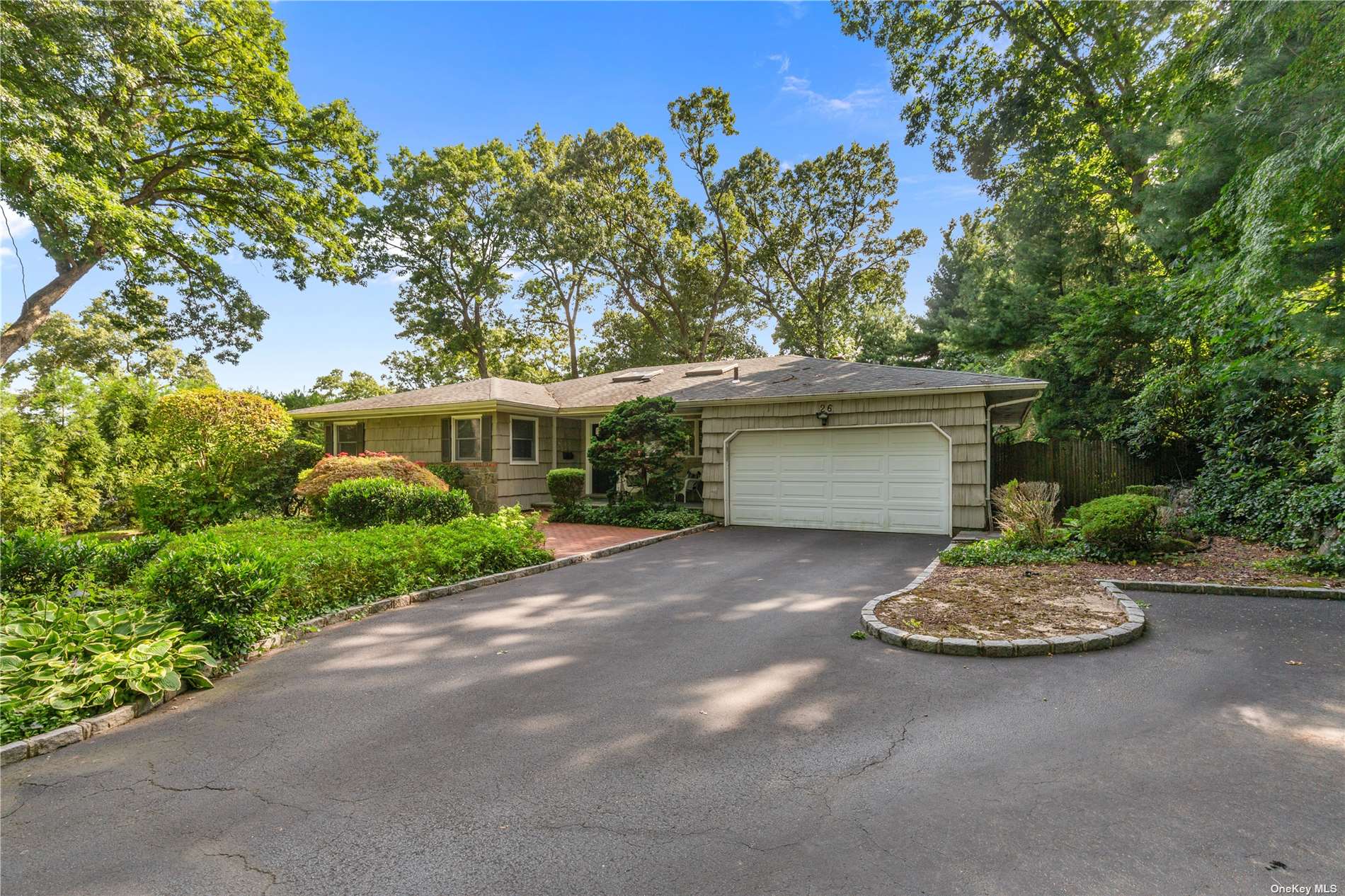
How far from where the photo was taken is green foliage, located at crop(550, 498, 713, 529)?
1180cm

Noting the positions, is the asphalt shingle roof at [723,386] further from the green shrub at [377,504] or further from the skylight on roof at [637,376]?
the green shrub at [377,504]

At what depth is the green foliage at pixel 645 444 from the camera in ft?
40.4

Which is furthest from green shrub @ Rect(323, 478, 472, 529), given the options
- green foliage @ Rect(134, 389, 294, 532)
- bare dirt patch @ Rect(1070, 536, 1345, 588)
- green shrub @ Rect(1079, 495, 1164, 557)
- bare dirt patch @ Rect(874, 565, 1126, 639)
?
green shrub @ Rect(1079, 495, 1164, 557)

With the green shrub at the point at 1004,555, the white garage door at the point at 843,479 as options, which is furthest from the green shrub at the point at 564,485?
the green shrub at the point at 1004,555

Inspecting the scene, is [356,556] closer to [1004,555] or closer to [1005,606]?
[1005,606]

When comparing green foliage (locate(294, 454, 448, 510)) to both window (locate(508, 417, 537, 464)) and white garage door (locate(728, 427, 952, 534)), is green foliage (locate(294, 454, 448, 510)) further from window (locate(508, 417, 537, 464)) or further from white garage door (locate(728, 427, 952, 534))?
white garage door (locate(728, 427, 952, 534))

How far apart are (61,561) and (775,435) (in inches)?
404

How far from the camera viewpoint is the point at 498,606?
607 centimetres

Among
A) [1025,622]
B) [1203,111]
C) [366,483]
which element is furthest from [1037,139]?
[366,483]

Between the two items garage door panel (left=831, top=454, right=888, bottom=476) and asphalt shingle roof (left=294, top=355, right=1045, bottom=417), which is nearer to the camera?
asphalt shingle roof (left=294, top=355, right=1045, bottom=417)

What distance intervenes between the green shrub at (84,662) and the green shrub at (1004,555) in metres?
7.76

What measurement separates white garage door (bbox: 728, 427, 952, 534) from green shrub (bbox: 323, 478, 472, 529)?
19.6ft

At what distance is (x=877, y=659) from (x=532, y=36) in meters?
12.4

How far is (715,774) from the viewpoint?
280cm
